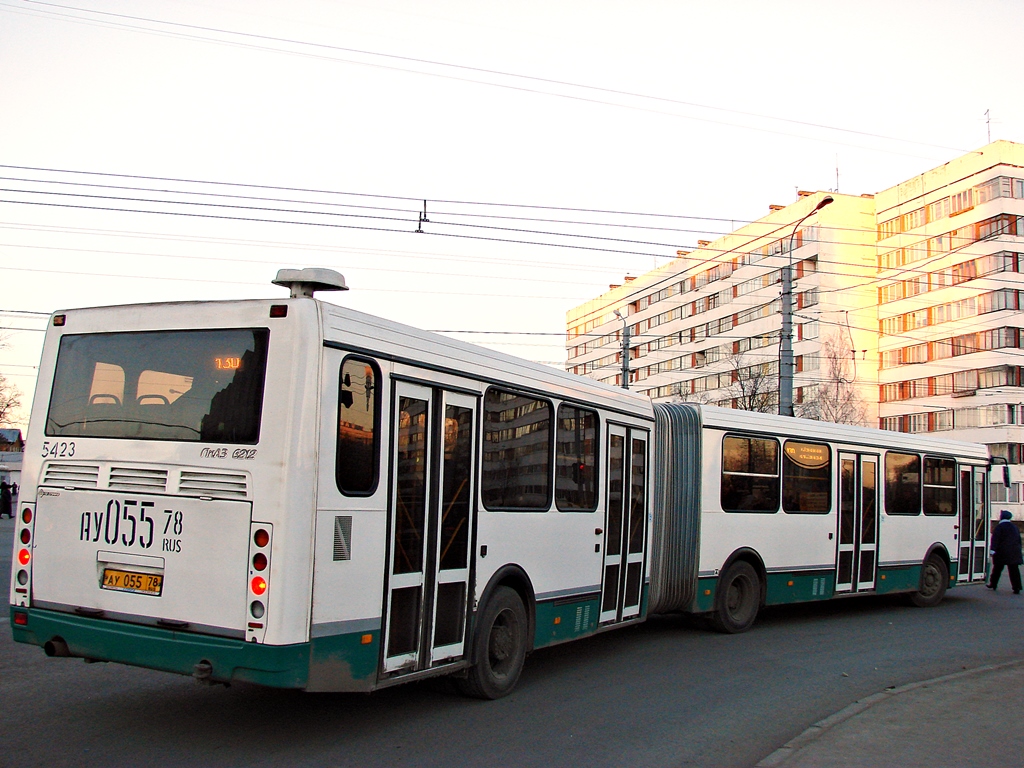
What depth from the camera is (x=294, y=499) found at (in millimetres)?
6035

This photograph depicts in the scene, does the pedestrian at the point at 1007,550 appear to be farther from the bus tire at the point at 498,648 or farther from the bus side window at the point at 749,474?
the bus tire at the point at 498,648

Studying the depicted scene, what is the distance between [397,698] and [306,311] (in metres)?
3.63

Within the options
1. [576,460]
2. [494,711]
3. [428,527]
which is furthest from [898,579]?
[428,527]

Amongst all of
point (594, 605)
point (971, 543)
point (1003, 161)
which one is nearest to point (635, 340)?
point (1003, 161)

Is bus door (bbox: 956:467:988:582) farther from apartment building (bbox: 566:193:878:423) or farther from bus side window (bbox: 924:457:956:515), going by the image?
apartment building (bbox: 566:193:878:423)

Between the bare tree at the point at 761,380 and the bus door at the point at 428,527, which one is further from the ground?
the bare tree at the point at 761,380

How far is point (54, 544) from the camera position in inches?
262

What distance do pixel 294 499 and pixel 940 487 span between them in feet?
45.4

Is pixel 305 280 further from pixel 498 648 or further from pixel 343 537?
pixel 498 648

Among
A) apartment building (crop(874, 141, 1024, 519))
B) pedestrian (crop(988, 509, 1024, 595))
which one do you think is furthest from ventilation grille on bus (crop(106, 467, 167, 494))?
apartment building (crop(874, 141, 1024, 519))

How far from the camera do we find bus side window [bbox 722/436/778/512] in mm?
12805

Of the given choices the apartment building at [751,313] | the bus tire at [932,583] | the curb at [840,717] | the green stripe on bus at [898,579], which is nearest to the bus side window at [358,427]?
the curb at [840,717]

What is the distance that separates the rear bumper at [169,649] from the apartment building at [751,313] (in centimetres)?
4840

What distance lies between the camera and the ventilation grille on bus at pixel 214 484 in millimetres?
Answer: 6145
